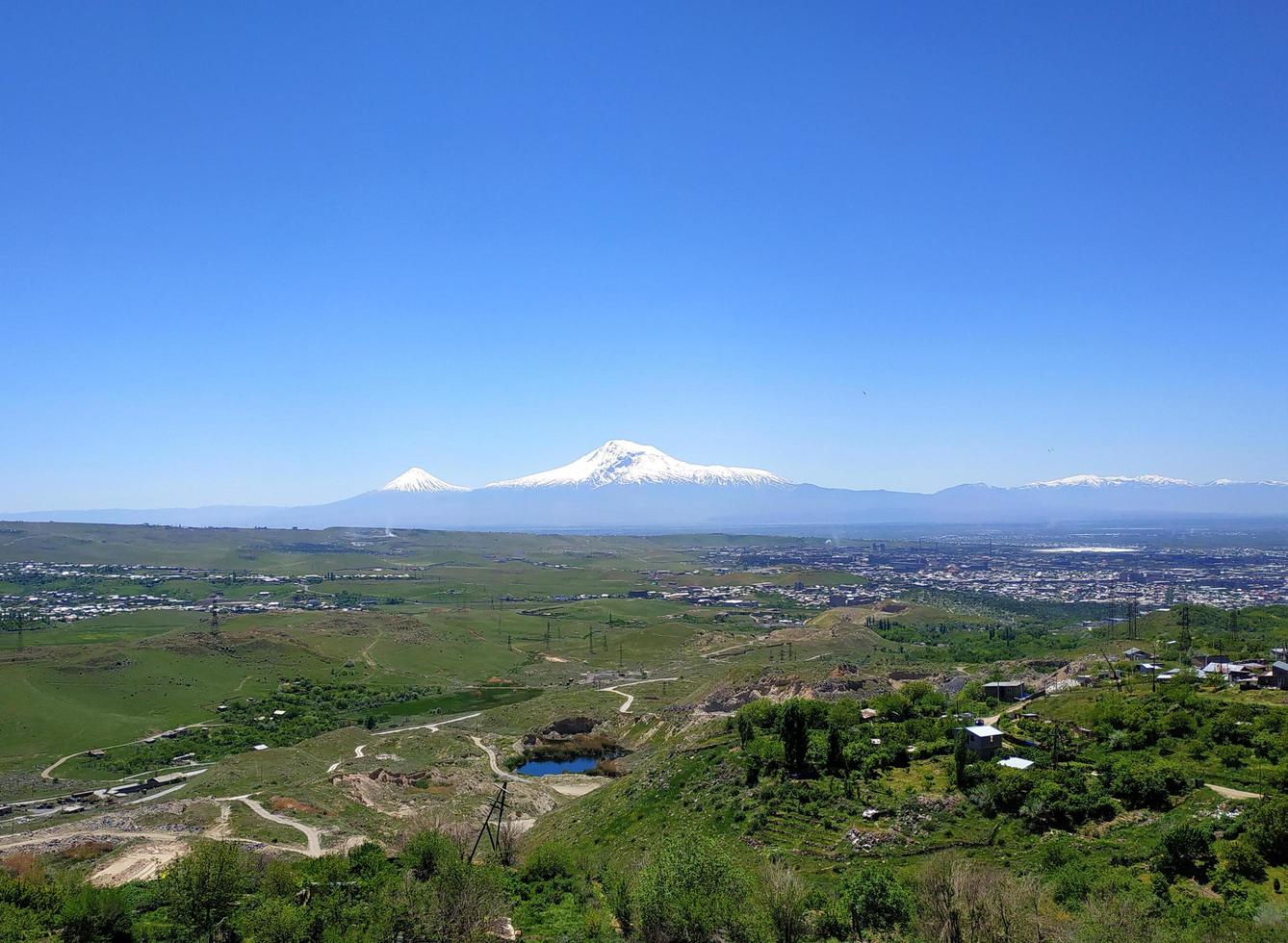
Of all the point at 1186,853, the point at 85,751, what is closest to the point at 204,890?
the point at 1186,853

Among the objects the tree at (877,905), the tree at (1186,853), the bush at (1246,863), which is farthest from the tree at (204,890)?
the bush at (1246,863)

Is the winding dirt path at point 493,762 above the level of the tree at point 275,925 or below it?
below

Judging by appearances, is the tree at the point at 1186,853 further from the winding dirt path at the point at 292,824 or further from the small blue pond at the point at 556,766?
the small blue pond at the point at 556,766

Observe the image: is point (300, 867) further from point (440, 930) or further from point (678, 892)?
point (678, 892)

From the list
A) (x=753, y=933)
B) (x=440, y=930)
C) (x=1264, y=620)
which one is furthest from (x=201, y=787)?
(x=1264, y=620)

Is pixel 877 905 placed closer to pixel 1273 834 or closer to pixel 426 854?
pixel 1273 834
